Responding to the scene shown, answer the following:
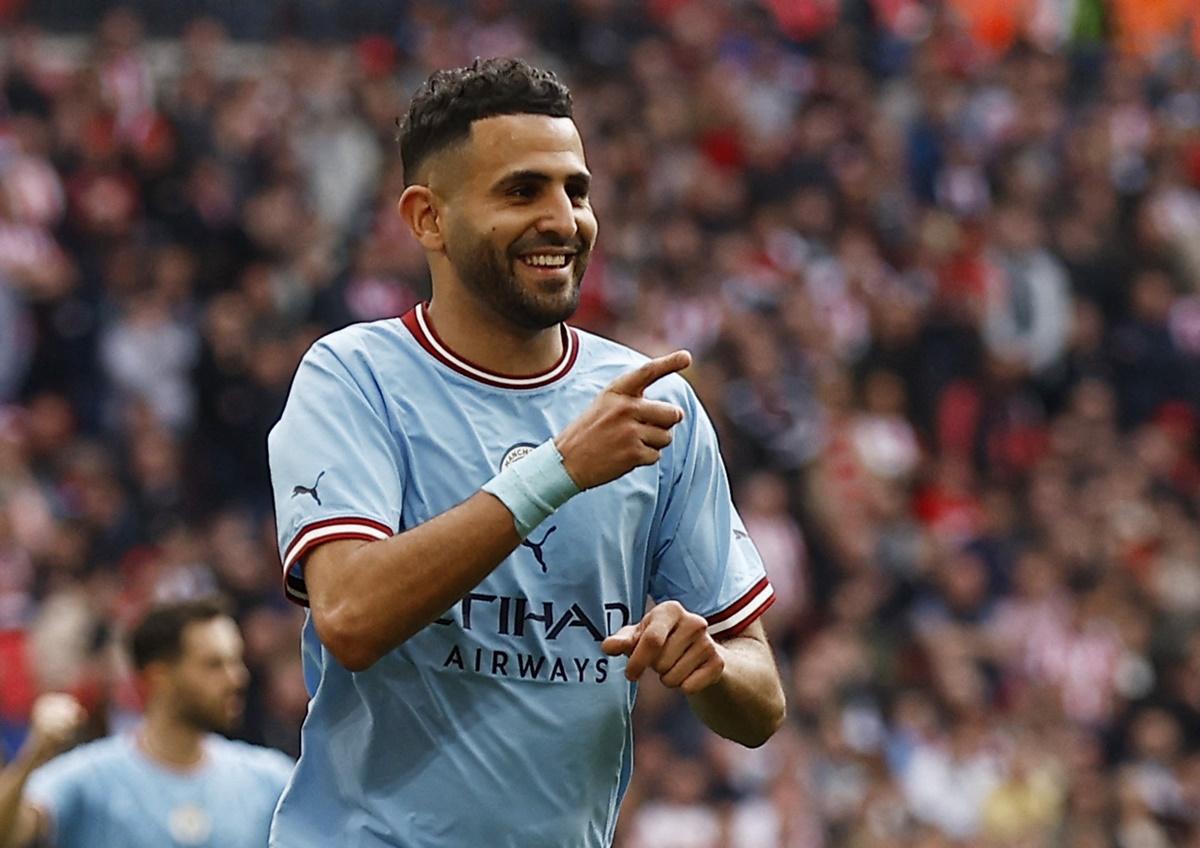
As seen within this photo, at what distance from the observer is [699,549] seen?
4.43 meters

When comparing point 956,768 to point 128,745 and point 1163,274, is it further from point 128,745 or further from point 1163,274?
point 128,745

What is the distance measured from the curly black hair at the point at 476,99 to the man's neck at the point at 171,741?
361 centimetres

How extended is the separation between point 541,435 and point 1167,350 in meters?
12.6

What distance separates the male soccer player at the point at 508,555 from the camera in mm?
4145

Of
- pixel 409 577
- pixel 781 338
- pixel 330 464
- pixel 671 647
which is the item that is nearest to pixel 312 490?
pixel 330 464

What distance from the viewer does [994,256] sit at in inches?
643

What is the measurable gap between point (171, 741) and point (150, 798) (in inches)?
10.7

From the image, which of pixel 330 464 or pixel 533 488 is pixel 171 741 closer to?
pixel 330 464

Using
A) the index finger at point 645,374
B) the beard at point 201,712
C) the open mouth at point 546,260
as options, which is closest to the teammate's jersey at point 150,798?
the beard at point 201,712

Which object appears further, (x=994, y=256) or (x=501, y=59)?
(x=994, y=256)

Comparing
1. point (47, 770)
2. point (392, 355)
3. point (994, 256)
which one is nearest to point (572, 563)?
point (392, 355)

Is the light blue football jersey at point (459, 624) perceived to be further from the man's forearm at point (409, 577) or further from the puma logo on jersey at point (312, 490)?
the man's forearm at point (409, 577)

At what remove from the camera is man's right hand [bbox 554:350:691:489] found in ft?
12.7

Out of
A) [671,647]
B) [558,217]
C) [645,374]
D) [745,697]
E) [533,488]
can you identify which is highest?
[558,217]
